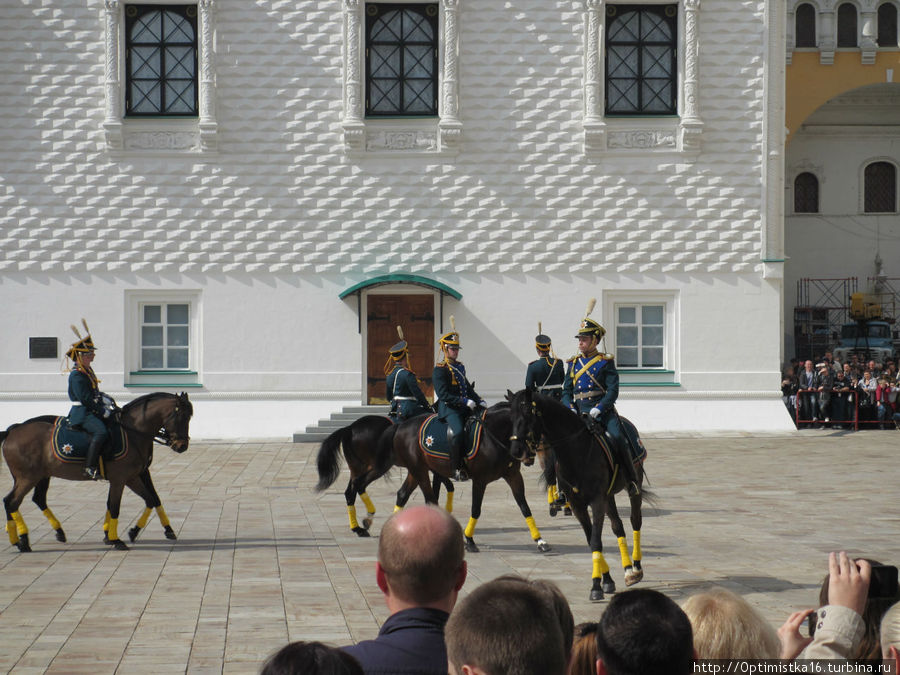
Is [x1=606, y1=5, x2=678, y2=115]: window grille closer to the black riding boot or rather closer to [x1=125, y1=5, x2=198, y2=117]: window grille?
[x1=125, y1=5, x2=198, y2=117]: window grille

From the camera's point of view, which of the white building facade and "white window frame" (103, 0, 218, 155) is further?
the white building facade

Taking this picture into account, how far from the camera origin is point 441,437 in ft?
43.5

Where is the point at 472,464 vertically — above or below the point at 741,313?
below

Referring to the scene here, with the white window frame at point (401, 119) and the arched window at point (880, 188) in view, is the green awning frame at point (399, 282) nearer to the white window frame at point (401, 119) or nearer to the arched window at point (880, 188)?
the white window frame at point (401, 119)

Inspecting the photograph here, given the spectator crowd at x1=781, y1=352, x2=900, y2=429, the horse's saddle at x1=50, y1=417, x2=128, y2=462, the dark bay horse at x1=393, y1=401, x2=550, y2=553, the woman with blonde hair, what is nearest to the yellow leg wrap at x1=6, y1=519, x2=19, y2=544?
the horse's saddle at x1=50, y1=417, x2=128, y2=462

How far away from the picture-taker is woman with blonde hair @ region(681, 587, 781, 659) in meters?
3.42

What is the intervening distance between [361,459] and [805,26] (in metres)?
31.2

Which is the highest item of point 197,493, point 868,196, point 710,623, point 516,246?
point 868,196

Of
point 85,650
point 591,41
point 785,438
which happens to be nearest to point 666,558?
point 85,650

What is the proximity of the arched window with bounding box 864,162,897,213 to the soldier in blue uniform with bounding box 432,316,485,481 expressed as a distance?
3176 cm

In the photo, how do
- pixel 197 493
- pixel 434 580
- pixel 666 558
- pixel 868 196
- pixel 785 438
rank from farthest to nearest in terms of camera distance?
pixel 868 196, pixel 785 438, pixel 197 493, pixel 666 558, pixel 434 580

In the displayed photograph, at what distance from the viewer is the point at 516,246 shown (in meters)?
26.2

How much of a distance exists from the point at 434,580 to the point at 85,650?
188 inches

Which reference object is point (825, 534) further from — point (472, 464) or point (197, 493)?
point (197, 493)
